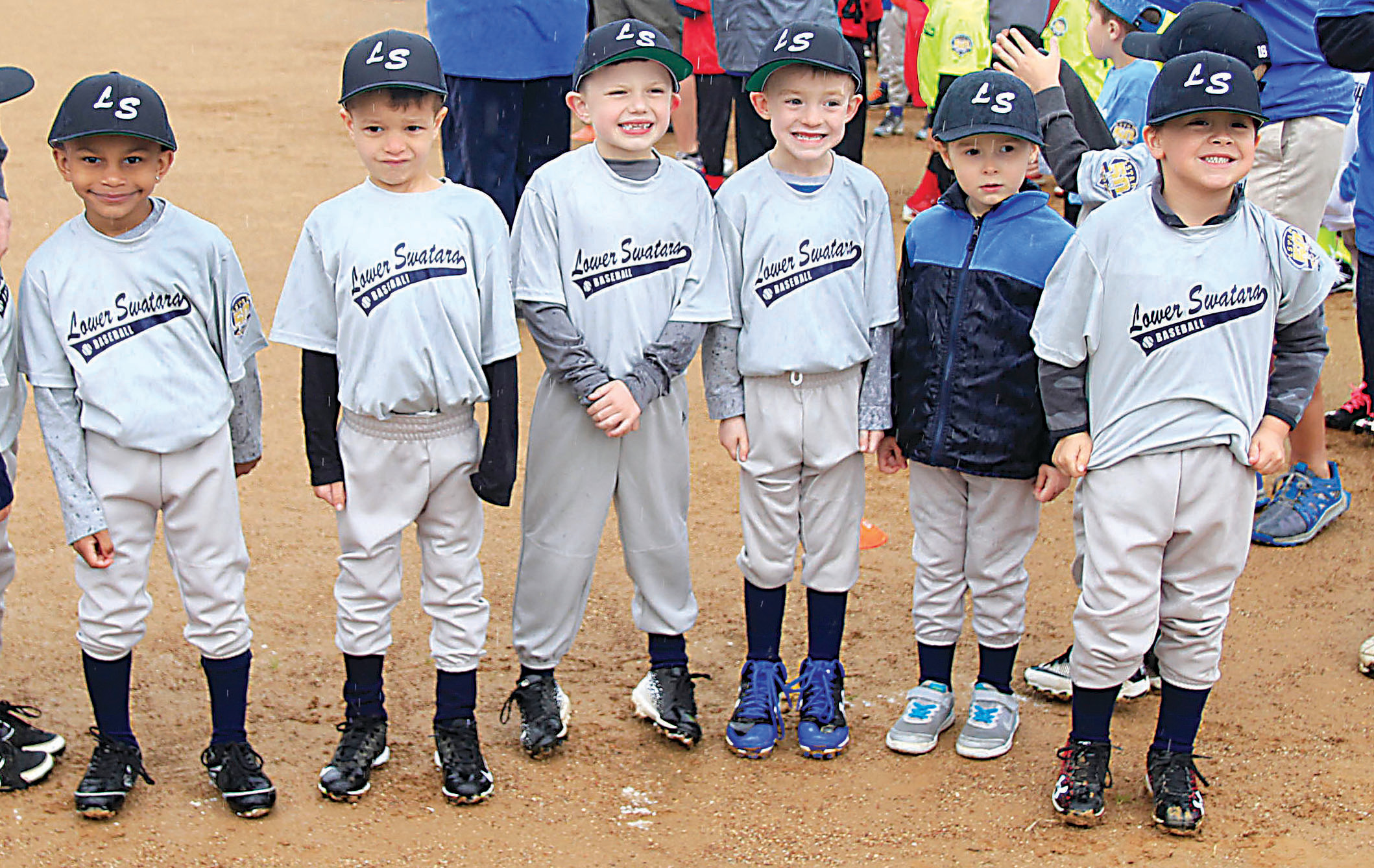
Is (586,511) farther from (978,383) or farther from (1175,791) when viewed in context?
(1175,791)

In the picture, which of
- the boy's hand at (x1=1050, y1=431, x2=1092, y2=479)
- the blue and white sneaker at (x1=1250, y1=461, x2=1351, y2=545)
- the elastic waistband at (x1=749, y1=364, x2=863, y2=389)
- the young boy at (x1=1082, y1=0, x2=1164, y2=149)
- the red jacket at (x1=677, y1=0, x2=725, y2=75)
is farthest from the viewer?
the red jacket at (x1=677, y1=0, x2=725, y2=75)

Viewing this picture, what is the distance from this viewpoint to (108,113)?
346cm

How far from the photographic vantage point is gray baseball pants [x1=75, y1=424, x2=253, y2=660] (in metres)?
3.58

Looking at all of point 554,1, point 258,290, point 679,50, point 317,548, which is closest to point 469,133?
point 554,1

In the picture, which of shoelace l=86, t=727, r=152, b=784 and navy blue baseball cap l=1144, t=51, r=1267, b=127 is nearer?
navy blue baseball cap l=1144, t=51, r=1267, b=127

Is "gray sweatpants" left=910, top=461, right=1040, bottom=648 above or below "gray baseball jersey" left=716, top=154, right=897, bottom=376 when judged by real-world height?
below

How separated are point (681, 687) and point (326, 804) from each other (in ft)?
3.38

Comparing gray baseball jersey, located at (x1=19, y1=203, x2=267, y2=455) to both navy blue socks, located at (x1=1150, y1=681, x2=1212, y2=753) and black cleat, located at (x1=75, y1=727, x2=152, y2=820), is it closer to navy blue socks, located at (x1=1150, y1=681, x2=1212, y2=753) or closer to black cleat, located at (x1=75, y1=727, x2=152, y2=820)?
black cleat, located at (x1=75, y1=727, x2=152, y2=820)

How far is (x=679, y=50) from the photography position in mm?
9336

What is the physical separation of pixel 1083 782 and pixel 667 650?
120 centimetres

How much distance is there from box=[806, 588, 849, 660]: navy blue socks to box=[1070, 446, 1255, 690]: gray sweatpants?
0.70 meters

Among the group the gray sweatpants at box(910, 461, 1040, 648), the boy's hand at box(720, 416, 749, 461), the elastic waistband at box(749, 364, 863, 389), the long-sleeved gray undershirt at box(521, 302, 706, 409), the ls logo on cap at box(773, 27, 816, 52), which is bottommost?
the gray sweatpants at box(910, 461, 1040, 648)

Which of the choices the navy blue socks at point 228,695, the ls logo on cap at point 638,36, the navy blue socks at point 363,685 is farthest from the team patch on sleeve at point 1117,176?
the navy blue socks at point 228,695

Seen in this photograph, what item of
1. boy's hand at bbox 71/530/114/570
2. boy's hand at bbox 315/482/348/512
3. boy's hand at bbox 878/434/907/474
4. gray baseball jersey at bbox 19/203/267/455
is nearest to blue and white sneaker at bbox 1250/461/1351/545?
boy's hand at bbox 878/434/907/474
